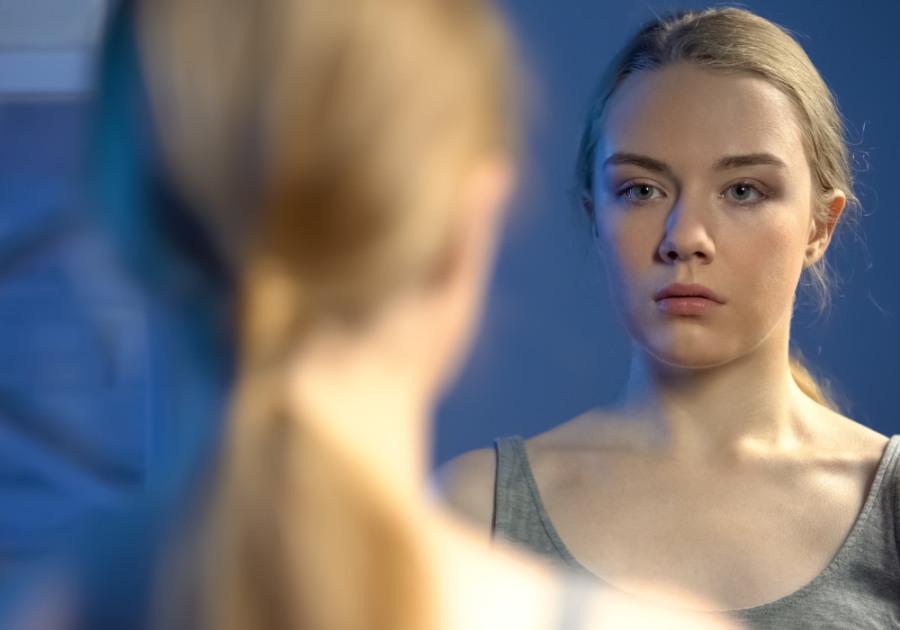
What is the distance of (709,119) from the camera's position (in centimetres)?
66

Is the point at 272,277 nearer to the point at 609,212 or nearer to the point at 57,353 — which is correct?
the point at 609,212

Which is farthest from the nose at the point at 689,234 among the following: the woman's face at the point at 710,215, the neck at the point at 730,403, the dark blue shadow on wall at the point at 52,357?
the dark blue shadow on wall at the point at 52,357

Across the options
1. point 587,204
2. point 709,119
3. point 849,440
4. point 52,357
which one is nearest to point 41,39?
point 52,357

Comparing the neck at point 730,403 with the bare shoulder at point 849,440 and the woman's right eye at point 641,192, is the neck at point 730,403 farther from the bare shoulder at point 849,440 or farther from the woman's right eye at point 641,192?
the woman's right eye at point 641,192

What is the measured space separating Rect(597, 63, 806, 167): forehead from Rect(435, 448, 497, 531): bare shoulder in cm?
30

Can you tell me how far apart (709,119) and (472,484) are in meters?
0.37

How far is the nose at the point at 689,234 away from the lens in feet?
2.13

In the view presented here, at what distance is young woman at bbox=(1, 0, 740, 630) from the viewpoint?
0.77 ft

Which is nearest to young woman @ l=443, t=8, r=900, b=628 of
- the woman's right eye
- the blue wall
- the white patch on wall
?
the woman's right eye

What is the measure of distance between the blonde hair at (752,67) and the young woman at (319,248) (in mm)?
464

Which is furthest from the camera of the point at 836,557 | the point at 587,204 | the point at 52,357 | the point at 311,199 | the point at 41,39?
the point at 52,357

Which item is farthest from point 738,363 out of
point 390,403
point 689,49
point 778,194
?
point 390,403

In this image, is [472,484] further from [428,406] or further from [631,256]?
[428,406]

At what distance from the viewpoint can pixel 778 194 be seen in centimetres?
67
